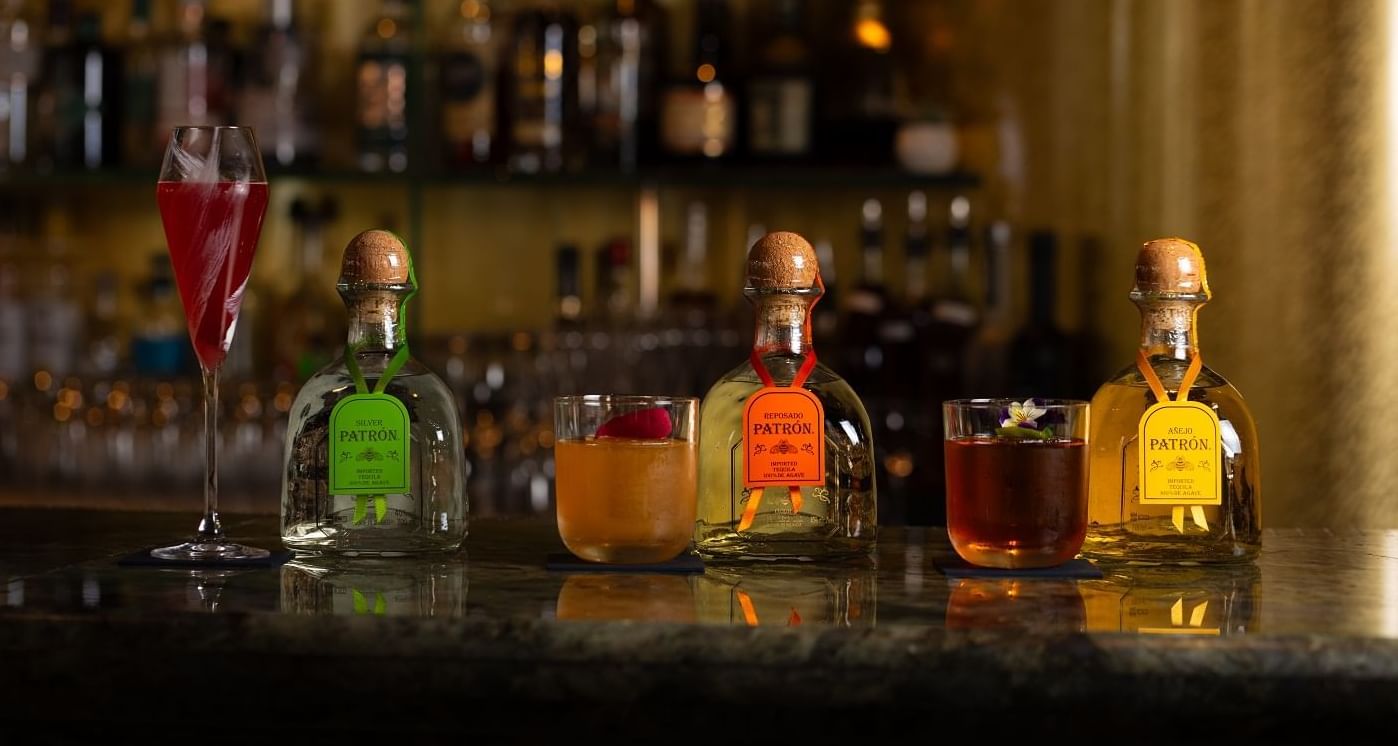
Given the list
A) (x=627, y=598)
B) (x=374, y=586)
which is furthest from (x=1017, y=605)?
(x=374, y=586)

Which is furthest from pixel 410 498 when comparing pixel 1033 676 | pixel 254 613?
pixel 1033 676

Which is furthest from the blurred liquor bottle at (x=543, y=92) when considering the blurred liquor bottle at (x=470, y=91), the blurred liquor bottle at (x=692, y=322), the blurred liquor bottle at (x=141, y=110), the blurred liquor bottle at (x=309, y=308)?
the blurred liquor bottle at (x=141, y=110)

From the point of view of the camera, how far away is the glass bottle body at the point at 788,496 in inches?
39.4

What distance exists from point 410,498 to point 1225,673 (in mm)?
501

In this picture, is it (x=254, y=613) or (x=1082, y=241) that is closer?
(x=254, y=613)

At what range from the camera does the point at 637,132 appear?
8.70 ft

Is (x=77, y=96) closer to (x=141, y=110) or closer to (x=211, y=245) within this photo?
(x=141, y=110)

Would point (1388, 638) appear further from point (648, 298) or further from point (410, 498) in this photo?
point (648, 298)

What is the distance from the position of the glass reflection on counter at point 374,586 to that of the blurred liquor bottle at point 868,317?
5.43 feet

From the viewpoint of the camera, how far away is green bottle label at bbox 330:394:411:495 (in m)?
1.01

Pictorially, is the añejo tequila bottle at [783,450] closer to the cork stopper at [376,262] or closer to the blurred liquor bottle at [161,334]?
the cork stopper at [376,262]

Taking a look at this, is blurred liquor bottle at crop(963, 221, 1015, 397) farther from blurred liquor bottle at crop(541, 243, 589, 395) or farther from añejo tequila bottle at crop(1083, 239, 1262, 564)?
añejo tequila bottle at crop(1083, 239, 1262, 564)

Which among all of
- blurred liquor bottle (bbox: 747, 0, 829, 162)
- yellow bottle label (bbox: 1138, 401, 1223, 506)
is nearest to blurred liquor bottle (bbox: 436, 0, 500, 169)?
A: blurred liquor bottle (bbox: 747, 0, 829, 162)

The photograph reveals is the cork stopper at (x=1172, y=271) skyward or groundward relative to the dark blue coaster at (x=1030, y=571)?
skyward
